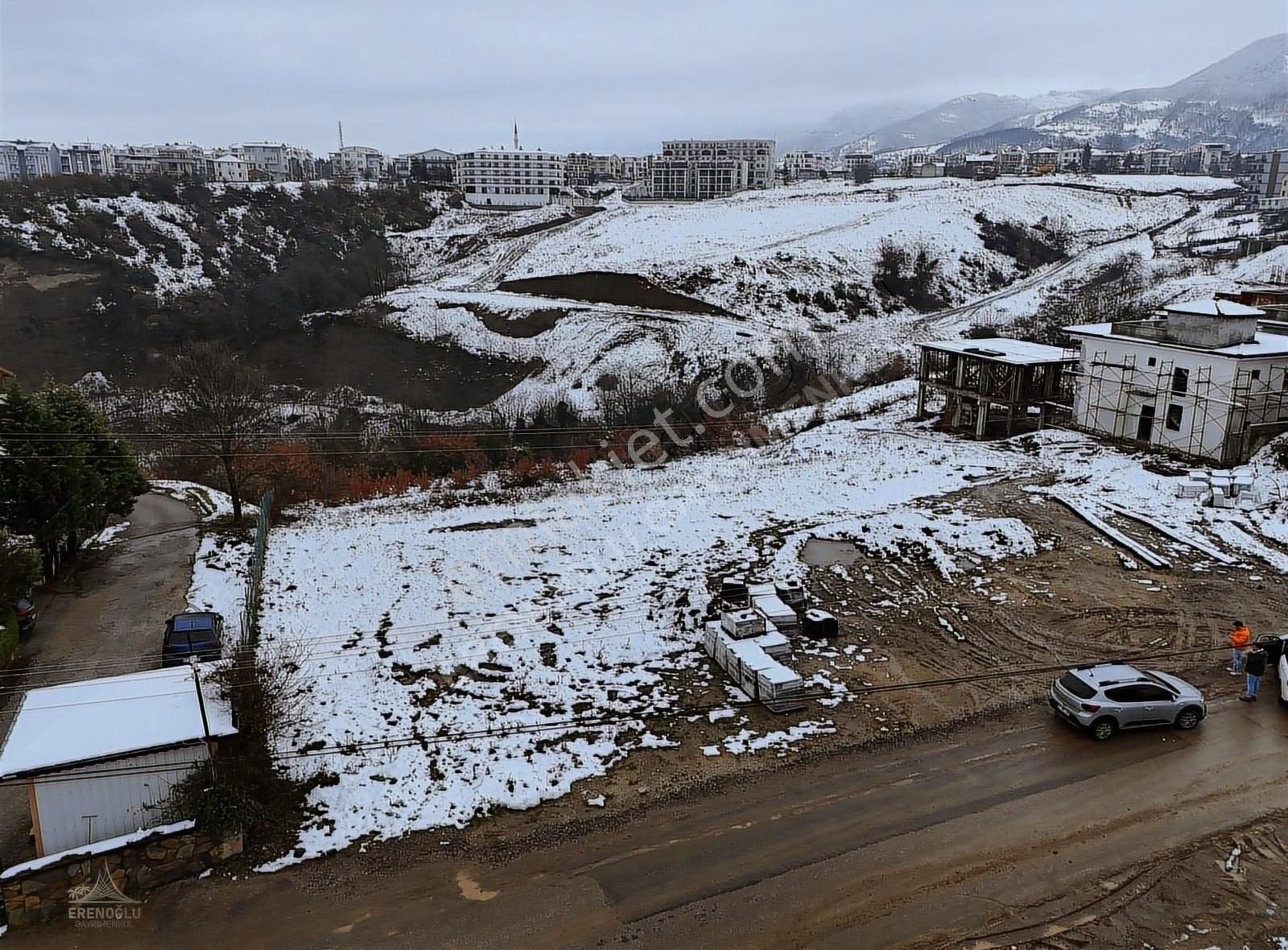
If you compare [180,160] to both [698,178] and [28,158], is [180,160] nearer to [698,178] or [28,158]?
[28,158]

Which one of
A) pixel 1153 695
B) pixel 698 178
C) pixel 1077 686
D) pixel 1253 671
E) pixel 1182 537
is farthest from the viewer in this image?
pixel 698 178

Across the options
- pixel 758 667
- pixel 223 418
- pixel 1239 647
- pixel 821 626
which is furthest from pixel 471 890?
pixel 223 418

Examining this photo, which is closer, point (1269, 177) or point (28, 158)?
point (1269, 177)

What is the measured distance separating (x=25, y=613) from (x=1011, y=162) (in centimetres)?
15190

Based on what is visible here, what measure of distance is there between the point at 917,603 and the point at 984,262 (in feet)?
212

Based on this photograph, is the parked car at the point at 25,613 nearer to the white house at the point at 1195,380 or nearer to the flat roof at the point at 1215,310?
the white house at the point at 1195,380

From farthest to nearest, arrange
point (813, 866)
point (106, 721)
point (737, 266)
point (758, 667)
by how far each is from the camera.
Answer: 1. point (737, 266)
2. point (758, 667)
3. point (106, 721)
4. point (813, 866)

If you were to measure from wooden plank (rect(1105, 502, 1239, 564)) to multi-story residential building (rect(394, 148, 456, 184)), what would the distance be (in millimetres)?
108211

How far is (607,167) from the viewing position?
15562 cm

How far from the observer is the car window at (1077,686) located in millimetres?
13836

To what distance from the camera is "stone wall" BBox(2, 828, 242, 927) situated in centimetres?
1037

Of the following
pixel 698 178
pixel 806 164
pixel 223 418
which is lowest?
pixel 223 418

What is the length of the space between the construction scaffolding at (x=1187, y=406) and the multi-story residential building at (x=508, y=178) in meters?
86.6

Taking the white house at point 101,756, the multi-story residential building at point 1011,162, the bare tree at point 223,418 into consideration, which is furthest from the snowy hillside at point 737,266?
the white house at point 101,756
